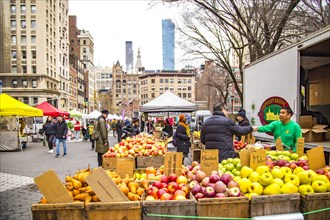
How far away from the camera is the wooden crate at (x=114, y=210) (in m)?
2.72

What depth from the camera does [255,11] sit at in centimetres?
1397

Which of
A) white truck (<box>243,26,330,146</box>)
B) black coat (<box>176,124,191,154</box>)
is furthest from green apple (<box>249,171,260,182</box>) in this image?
black coat (<box>176,124,191,154</box>)

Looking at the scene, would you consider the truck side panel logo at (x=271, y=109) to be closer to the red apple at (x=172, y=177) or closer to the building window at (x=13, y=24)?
the red apple at (x=172, y=177)

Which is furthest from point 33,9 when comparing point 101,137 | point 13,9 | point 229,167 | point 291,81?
point 229,167

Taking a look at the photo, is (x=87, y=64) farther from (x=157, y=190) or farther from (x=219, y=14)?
(x=157, y=190)

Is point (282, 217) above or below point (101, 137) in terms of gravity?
below

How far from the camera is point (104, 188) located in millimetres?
2816

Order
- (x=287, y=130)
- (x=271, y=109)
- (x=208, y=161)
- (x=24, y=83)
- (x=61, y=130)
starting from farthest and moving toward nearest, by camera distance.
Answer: (x=24, y=83) < (x=61, y=130) < (x=271, y=109) < (x=287, y=130) < (x=208, y=161)

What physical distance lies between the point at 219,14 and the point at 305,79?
763cm

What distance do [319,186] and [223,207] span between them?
1.12m

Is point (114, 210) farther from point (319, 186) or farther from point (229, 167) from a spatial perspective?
point (319, 186)

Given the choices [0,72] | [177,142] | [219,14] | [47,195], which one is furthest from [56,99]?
[47,195]

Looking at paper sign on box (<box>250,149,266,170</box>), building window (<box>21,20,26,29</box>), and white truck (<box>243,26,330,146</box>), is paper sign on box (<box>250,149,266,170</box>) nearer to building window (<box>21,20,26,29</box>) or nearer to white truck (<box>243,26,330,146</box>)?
white truck (<box>243,26,330,146</box>)

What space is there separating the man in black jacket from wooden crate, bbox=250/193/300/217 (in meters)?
2.30
